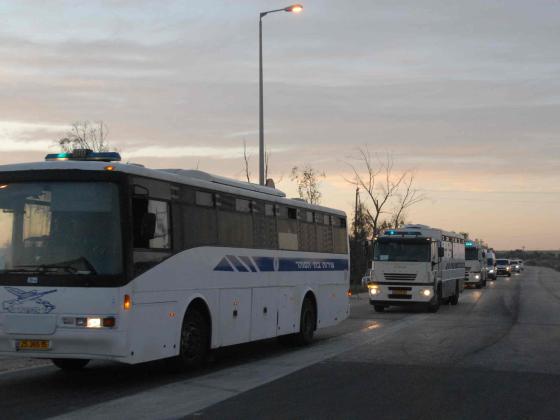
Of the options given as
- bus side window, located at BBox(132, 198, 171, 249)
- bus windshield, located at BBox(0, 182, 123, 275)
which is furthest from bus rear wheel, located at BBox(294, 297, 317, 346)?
bus windshield, located at BBox(0, 182, 123, 275)

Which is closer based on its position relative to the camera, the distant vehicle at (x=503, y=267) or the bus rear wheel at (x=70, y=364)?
the bus rear wheel at (x=70, y=364)

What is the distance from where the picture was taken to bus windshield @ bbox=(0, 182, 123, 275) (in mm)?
10578

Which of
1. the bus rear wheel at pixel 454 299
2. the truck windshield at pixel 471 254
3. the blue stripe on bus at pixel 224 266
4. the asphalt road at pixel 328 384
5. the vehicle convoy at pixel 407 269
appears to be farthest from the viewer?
the truck windshield at pixel 471 254

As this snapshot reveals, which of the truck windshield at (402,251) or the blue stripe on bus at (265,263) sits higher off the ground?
the truck windshield at (402,251)

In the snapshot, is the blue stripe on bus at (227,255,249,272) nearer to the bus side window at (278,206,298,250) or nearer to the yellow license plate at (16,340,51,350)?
the bus side window at (278,206,298,250)

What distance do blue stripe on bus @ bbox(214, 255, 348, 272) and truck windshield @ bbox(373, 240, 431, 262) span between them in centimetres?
872

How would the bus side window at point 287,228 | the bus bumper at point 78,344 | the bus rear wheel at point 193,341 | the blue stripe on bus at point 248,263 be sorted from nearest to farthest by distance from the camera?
the bus bumper at point 78,344
the bus rear wheel at point 193,341
the blue stripe on bus at point 248,263
the bus side window at point 287,228

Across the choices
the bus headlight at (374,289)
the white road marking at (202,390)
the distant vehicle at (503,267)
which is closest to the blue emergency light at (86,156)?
the white road marking at (202,390)

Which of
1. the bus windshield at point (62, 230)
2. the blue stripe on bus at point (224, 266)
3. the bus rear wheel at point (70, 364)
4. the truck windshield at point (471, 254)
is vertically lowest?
the bus rear wheel at point (70, 364)

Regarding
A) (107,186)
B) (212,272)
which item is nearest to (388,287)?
(212,272)

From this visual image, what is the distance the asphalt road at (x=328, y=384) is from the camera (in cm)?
936

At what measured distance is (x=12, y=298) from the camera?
34.8 feet

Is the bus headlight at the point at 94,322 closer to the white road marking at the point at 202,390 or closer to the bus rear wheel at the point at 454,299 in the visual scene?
the white road marking at the point at 202,390

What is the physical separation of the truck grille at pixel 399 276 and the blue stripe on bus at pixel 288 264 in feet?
28.3
